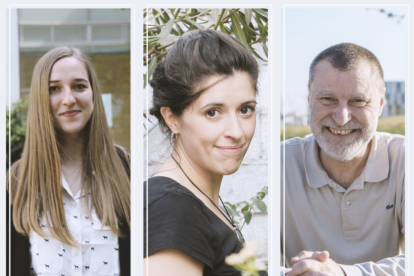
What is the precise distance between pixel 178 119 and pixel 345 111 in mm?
1217

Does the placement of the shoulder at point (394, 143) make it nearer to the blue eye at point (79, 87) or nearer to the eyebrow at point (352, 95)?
the eyebrow at point (352, 95)

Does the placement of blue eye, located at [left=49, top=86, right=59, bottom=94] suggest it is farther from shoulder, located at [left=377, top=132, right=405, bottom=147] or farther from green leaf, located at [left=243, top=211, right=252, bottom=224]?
shoulder, located at [left=377, top=132, right=405, bottom=147]

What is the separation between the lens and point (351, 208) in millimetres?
3990

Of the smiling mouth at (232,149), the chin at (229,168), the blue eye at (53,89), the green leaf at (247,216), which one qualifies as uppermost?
the blue eye at (53,89)

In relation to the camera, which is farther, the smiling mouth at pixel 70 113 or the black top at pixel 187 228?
the smiling mouth at pixel 70 113

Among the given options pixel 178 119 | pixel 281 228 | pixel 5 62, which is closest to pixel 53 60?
pixel 5 62

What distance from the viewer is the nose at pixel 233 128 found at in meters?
3.86

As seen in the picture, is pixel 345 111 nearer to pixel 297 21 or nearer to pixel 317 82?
pixel 317 82

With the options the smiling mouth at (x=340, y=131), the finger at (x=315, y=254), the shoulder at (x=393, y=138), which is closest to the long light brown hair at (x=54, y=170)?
the finger at (x=315, y=254)

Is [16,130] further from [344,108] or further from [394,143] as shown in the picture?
[394,143]

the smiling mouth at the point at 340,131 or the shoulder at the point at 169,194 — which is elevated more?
the smiling mouth at the point at 340,131

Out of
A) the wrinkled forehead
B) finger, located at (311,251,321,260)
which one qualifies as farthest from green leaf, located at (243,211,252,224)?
the wrinkled forehead

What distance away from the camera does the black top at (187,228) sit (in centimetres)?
381

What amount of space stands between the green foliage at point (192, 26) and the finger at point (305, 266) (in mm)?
1579
